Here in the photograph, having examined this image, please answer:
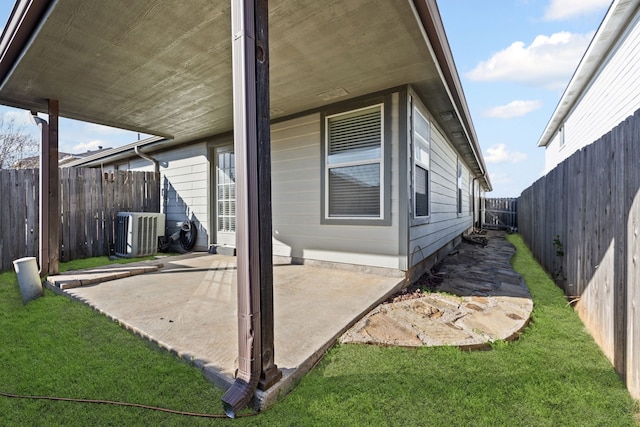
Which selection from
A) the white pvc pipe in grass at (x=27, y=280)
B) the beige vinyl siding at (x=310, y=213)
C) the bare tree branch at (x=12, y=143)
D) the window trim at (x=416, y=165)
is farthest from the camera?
the bare tree branch at (x=12, y=143)

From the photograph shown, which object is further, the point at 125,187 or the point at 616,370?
the point at 125,187

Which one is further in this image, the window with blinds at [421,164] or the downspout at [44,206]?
the window with blinds at [421,164]

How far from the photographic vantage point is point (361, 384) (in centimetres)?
171

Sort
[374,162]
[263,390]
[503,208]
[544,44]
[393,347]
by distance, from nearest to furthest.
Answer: [263,390]
[393,347]
[374,162]
[544,44]
[503,208]

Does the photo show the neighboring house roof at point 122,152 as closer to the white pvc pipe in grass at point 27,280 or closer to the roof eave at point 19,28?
the roof eave at point 19,28

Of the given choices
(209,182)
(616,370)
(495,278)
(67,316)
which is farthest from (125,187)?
(616,370)

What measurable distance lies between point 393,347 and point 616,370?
1369 millimetres

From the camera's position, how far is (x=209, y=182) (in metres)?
6.46

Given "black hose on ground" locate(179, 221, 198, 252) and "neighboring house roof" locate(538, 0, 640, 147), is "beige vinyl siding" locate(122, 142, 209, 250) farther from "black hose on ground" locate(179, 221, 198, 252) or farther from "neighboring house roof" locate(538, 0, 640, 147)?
"neighboring house roof" locate(538, 0, 640, 147)

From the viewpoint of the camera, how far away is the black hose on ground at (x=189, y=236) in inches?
262

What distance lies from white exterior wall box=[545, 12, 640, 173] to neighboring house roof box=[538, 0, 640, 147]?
114mm

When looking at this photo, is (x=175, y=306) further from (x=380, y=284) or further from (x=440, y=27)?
(x=440, y=27)

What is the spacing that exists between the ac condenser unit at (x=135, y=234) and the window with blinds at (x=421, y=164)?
5.48m

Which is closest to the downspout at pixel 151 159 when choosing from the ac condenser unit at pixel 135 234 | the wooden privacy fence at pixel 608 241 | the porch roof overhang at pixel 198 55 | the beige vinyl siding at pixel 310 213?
the ac condenser unit at pixel 135 234
